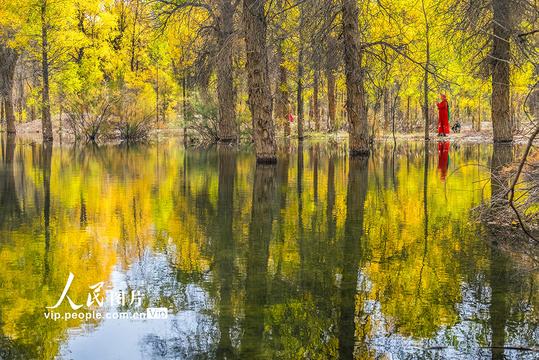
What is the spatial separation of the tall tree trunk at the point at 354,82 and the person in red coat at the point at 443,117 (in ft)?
48.4

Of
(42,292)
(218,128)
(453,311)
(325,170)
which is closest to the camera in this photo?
(453,311)

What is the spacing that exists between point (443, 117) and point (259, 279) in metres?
33.0

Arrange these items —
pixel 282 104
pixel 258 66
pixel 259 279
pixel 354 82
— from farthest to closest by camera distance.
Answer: pixel 282 104
pixel 354 82
pixel 258 66
pixel 259 279

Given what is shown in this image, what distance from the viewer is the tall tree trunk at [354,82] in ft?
59.6

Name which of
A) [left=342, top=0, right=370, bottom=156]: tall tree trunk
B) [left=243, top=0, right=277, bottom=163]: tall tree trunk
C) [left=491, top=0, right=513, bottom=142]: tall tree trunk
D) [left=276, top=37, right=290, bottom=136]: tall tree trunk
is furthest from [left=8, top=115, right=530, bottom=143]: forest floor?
[left=243, top=0, right=277, bottom=163]: tall tree trunk

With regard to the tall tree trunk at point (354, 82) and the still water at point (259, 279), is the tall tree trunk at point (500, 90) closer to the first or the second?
the tall tree trunk at point (354, 82)

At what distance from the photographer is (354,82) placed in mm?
18766

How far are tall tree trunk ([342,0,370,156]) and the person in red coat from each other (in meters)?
14.8

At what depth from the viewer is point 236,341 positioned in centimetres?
378

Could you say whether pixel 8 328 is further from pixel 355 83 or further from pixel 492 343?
pixel 355 83

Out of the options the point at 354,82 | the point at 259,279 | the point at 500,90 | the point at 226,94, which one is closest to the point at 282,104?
the point at 226,94

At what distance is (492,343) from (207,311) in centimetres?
199

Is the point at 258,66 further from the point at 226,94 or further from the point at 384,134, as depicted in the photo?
the point at 384,134

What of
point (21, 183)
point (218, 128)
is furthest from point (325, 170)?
point (218, 128)
